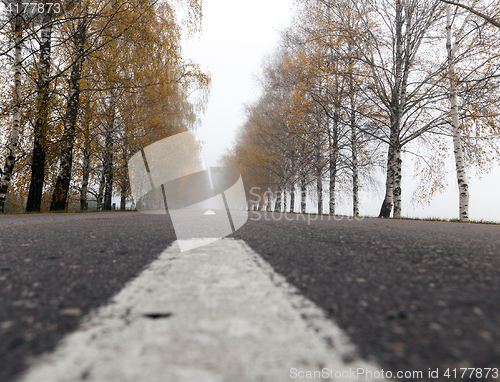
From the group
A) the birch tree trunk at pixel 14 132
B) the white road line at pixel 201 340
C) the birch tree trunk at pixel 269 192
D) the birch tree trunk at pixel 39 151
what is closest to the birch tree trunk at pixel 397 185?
the white road line at pixel 201 340

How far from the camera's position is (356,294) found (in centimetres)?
122

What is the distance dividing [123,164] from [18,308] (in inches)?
588

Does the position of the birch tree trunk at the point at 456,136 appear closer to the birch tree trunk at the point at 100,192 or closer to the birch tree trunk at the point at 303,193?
the birch tree trunk at the point at 303,193

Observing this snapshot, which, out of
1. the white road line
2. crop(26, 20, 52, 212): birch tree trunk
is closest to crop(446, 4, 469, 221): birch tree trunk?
the white road line

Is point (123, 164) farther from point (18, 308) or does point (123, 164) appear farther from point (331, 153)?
point (18, 308)

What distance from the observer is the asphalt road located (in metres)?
0.79

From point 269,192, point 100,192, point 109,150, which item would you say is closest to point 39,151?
point 109,150

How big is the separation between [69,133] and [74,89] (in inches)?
61.8

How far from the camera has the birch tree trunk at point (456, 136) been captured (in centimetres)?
1018

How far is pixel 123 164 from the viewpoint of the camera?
1484 centimetres

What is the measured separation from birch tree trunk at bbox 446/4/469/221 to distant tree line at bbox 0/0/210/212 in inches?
363

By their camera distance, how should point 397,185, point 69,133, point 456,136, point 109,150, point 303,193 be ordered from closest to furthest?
point 69,133
point 456,136
point 397,185
point 109,150
point 303,193

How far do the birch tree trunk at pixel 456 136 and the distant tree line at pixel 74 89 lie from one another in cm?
923

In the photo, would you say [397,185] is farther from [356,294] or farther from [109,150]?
[109,150]
